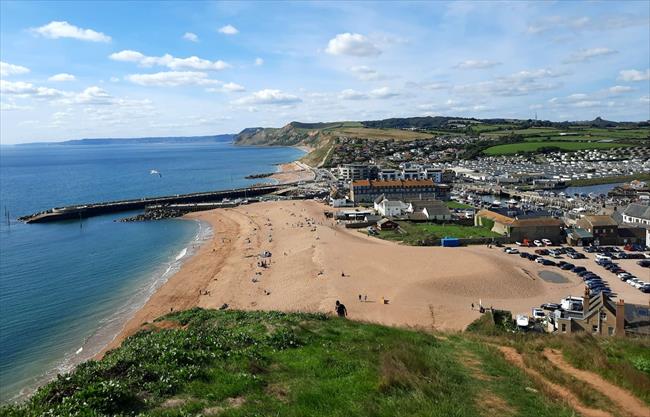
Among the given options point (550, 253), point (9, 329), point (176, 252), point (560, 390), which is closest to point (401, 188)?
point (550, 253)

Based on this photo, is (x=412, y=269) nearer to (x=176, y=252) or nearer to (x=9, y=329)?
(x=176, y=252)

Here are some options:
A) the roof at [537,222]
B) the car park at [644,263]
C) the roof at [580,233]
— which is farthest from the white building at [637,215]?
the car park at [644,263]

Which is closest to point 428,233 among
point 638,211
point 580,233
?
point 580,233

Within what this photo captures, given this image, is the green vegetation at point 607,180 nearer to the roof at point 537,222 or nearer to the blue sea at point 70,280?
the roof at point 537,222

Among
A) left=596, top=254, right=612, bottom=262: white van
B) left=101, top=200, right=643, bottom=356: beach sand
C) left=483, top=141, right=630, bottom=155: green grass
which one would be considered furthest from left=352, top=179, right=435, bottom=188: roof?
left=483, top=141, right=630, bottom=155: green grass

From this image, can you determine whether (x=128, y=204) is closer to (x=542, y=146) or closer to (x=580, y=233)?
(x=580, y=233)
